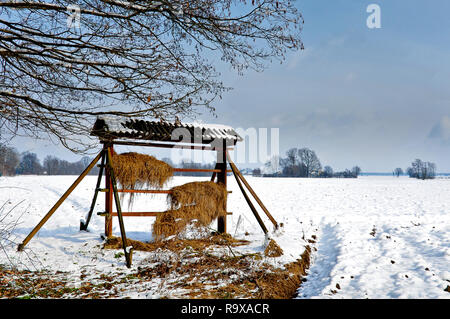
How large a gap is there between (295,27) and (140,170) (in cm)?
507

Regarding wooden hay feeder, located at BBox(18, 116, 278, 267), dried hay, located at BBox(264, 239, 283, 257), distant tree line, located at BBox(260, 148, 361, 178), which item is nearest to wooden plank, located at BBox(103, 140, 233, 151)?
wooden hay feeder, located at BBox(18, 116, 278, 267)

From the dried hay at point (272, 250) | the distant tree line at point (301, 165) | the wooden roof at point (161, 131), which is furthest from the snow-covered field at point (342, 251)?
the distant tree line at point (301, 165)

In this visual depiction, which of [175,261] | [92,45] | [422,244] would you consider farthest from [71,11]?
[422,244]

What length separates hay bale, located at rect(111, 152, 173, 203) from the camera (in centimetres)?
727

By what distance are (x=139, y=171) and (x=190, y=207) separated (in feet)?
5.56

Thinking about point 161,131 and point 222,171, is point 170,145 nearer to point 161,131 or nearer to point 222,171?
point 161,131

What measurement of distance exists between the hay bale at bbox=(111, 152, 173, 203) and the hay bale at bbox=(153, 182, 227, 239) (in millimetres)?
524

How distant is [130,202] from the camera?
7473 millimetres

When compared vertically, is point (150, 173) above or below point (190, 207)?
above

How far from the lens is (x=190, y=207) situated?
7.70 meters

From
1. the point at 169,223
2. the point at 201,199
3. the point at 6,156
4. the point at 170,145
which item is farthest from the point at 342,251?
the point at 6,156

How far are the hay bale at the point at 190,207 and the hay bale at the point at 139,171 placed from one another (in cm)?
52

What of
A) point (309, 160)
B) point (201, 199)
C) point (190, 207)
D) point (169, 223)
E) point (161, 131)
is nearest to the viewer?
point (169, 223)

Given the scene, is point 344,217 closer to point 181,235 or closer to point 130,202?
point 181,235
